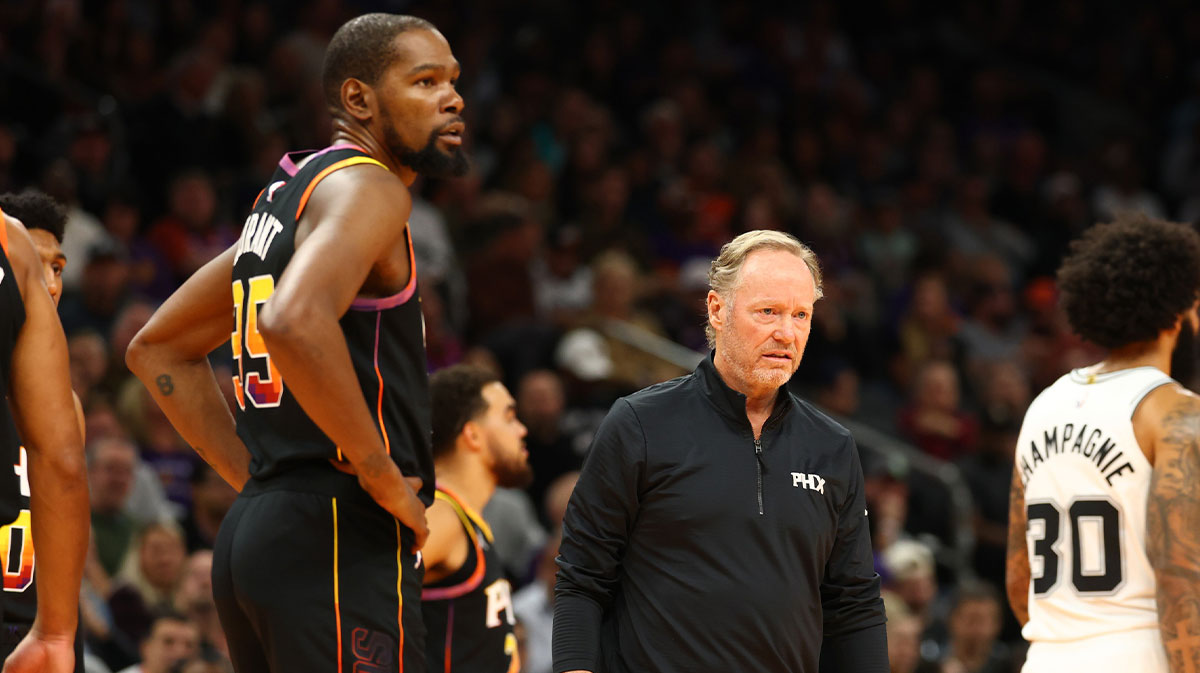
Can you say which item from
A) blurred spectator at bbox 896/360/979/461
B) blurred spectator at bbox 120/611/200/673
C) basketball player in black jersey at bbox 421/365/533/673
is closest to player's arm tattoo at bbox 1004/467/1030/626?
basketball player in black jersey at bbox 421/365/533/673

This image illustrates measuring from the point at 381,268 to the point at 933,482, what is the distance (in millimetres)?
7522

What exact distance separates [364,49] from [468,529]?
1638mm

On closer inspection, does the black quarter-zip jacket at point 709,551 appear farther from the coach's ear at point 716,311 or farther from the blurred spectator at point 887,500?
the blurred spectator at point 887,500

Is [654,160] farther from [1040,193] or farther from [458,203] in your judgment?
[1040,193]

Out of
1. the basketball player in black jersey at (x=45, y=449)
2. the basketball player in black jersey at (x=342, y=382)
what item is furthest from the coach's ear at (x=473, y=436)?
the basketball player in black jersey at (x=45, y=449)

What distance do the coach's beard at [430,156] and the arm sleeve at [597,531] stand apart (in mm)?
756

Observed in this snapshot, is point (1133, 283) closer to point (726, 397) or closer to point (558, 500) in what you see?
point (726, 397)

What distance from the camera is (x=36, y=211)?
13.2ft

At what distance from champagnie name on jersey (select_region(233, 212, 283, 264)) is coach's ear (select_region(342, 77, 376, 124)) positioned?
1.09ft

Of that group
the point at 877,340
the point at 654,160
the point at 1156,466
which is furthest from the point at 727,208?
the point at 1156,466

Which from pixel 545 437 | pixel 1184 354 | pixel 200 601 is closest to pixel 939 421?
pixel 545 437

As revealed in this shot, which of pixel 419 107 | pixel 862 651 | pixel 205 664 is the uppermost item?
pixel 419 107

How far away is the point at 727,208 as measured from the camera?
12.1 m

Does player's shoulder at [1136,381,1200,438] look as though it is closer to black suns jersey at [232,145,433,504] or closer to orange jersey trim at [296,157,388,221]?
black suns jersey at [232,145,433,504]
